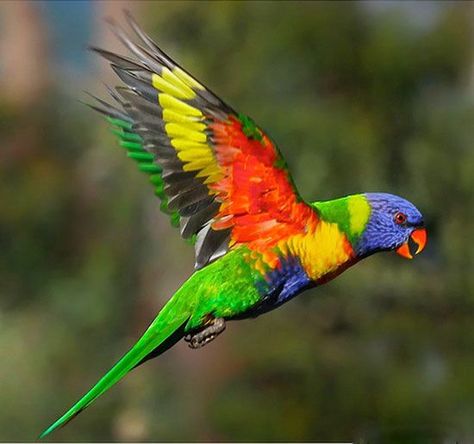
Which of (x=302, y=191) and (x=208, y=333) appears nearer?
(x=208, y=333)

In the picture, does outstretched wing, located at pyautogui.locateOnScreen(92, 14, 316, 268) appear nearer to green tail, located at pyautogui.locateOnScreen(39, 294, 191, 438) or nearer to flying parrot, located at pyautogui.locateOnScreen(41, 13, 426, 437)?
flying parrot, located at pyautogui.locateOnScreen(41, 13, 426, 437)

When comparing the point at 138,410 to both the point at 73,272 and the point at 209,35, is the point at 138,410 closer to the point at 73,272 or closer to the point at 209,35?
the point at 73,272

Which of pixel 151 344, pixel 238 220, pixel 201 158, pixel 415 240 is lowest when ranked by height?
pixel 415 240

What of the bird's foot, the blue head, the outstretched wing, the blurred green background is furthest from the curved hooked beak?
the blurred green background

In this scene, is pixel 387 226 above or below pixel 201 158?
below

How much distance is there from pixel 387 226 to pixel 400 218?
0.12 feet

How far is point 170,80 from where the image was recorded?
4.01ft

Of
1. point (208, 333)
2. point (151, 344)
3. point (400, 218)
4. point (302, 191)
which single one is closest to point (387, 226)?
point (400, 218)

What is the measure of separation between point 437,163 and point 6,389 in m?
1.63

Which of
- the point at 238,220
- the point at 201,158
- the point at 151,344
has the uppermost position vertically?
the point at 201,158

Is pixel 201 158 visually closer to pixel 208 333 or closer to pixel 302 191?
pixel 208 333

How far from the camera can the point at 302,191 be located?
2.36 metres

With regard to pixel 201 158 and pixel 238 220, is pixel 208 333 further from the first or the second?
pixel 201 158

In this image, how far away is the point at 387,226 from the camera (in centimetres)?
134
